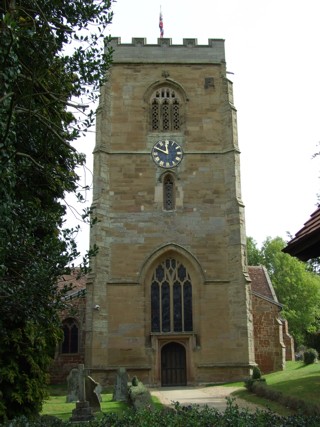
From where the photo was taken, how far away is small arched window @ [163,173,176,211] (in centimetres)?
2497

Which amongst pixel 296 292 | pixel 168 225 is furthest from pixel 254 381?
pixel 296 292

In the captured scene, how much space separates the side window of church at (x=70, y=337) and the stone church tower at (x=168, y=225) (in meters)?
5.61

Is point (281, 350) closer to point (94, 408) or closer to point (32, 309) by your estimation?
point (94, 408)

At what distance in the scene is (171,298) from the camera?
23719 mm

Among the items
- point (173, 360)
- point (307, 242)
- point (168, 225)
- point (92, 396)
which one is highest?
point (168, 225)

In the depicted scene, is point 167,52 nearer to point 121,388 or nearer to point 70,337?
point 70,337

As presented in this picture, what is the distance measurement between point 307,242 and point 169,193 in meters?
18.9

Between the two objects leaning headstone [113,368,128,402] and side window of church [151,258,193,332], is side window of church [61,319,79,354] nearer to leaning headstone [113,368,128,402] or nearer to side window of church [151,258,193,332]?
side window of church [151,258,193,332]

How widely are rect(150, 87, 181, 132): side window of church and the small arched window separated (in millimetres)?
2754

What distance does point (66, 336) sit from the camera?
27609 mm

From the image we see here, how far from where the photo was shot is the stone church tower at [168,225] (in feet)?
74.6

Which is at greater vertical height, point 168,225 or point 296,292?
point 168,225

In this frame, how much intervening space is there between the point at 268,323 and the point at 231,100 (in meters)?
11.9

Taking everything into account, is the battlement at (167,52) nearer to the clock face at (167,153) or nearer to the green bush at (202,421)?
the clock face at (167,153)
